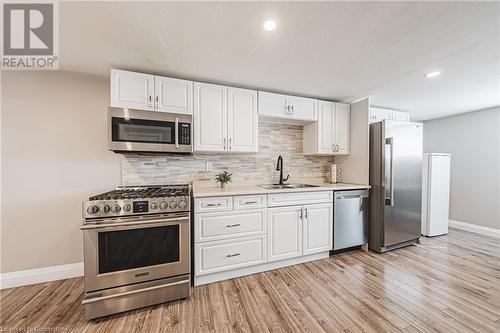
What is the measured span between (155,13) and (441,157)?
4798mm

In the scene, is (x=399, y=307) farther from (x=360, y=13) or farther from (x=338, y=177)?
(x=360, y=13)

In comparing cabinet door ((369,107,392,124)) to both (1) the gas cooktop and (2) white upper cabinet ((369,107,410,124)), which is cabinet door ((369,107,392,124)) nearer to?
(2) white upper cabinet ((369,107,410,124))

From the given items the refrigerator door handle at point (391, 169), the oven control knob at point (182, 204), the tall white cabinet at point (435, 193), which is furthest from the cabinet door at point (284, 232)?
the tall white cabinet at point (435, 193)

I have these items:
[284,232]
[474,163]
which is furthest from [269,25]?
[474,163]

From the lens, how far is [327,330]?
4.96ft

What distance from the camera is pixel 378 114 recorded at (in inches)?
139

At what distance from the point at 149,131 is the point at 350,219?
2845 millimetres

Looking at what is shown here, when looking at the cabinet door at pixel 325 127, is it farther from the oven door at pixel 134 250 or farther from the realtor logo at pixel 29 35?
the realtor logo at pixel 29 35

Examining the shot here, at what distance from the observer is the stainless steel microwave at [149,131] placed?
196 cm

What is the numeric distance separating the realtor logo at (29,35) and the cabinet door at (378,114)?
13.3 feet

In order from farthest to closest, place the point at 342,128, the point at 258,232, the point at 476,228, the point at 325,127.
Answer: the point at 476,228 < the point at 342,128 < the point at 325,127 < the point at 258,232

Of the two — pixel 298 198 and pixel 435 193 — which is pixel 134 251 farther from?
pixel 435 193

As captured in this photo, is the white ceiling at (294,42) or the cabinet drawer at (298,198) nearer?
the white ceiling at (294,42)

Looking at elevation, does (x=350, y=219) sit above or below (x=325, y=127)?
below
